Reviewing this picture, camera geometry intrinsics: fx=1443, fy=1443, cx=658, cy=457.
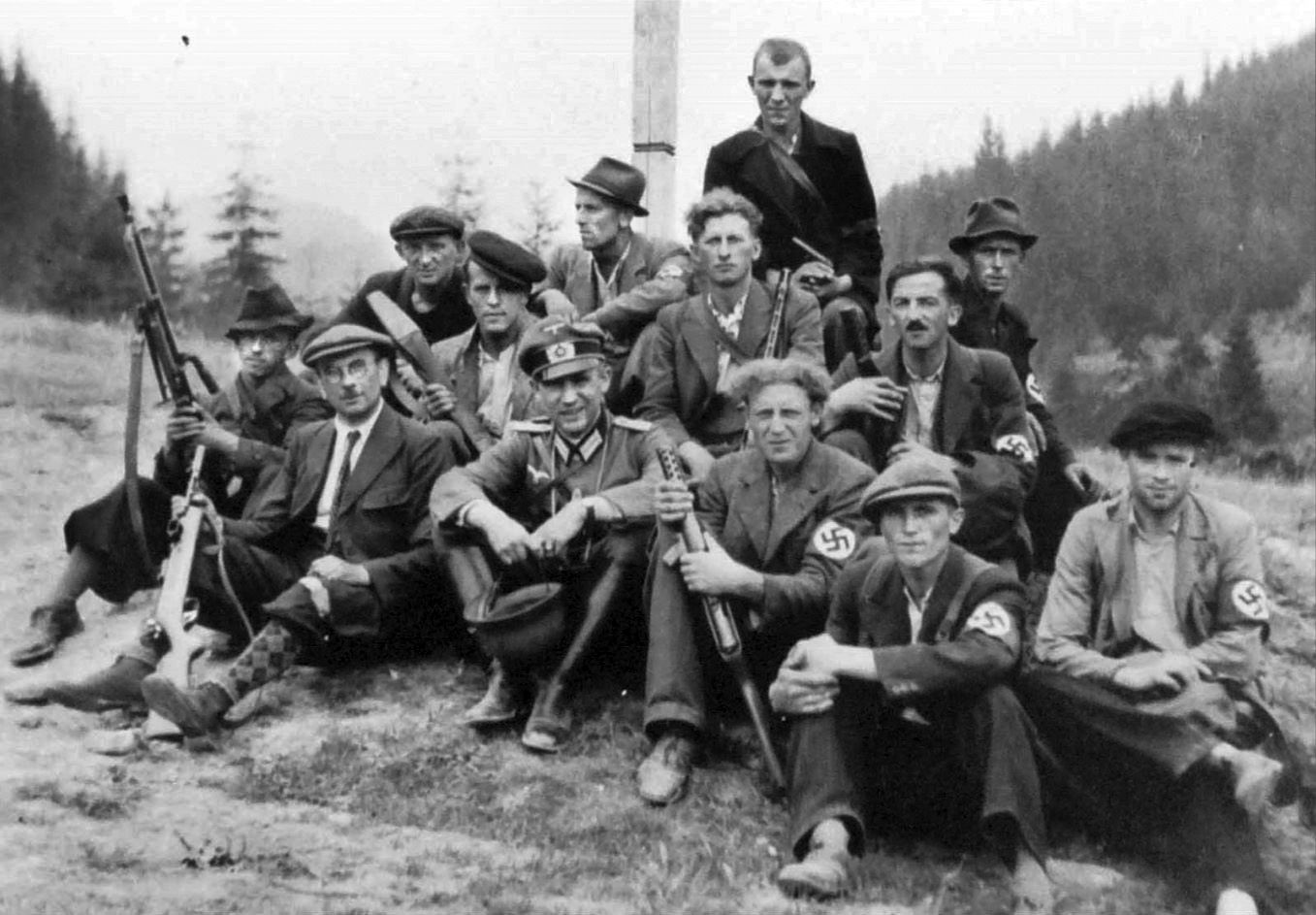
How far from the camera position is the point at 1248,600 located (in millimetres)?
4738

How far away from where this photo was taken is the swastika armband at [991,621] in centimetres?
442

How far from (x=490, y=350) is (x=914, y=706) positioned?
123 inches

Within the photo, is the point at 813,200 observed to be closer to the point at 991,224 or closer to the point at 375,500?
the point at 991,224

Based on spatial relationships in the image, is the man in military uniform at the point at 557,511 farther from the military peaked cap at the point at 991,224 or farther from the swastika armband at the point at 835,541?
the military peaked cap at the point at 991,224

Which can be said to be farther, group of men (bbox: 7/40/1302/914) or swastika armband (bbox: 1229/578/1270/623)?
swastika armband (bbox: 1229/578/1270/623)

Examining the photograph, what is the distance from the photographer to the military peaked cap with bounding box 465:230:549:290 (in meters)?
6.62

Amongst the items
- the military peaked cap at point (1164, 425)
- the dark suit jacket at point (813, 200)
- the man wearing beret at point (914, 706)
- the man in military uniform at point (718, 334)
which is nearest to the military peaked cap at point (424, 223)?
the dark suit jacket at point (813, 200)

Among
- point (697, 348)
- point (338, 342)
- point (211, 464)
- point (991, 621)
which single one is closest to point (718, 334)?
point (697, 348)

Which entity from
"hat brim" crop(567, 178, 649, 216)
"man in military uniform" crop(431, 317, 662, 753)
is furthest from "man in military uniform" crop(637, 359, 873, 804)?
"hat brim" crop(567, 178, 649, 216)

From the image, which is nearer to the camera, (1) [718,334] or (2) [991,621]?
(2) [991,621]

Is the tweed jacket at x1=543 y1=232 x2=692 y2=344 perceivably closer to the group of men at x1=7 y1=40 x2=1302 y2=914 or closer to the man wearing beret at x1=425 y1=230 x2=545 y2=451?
the group of men at x1=7 y1=40 x2=1302 y2=914

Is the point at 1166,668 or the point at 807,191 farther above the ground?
the point at 807,191

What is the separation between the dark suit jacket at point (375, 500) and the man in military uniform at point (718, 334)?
1003 mm

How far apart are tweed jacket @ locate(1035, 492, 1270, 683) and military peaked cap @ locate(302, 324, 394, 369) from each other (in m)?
2.99
